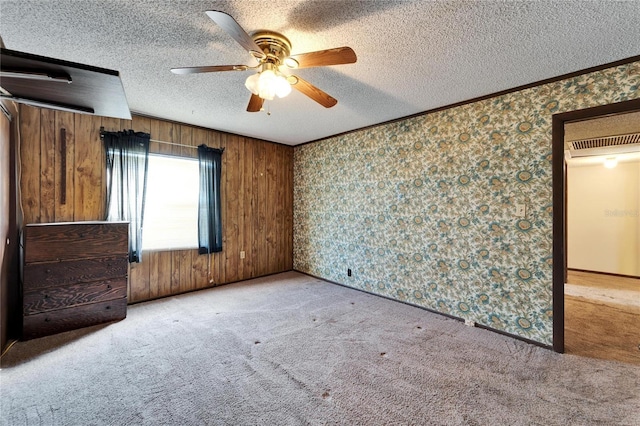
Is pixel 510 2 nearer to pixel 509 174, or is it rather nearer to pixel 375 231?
pixel 509 174

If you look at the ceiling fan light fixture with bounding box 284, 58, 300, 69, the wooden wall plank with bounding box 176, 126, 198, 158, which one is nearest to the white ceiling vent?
the ceiling fan light fixture with bounding box 284, 58, 300, 69

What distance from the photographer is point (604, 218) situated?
5.22m

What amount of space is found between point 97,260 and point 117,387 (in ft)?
5.05

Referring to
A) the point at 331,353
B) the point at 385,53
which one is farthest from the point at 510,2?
the point at 331,353

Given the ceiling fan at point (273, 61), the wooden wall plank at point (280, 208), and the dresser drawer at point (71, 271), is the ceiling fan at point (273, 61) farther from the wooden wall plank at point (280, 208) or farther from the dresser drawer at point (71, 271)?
the wooden wall plank at point (280, 208)

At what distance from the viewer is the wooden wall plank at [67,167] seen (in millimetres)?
2893

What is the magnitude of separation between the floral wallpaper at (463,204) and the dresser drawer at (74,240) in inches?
116

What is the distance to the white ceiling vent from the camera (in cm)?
370

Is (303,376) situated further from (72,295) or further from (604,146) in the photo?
(604,146)

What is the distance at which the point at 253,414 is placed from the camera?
1595 millimetres

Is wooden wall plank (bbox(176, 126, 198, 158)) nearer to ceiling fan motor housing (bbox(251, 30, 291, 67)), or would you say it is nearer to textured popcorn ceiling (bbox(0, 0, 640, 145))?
textured popcorn ceiling (bbox(0, 0, 640, 145))

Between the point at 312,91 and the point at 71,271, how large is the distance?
9.77 ft

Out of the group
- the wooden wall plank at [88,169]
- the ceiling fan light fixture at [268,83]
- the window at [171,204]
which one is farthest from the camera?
the window at [171,204]

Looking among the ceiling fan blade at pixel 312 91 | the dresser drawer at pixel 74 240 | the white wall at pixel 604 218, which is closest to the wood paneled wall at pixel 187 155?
the dresser drawer at pixel 74 240
